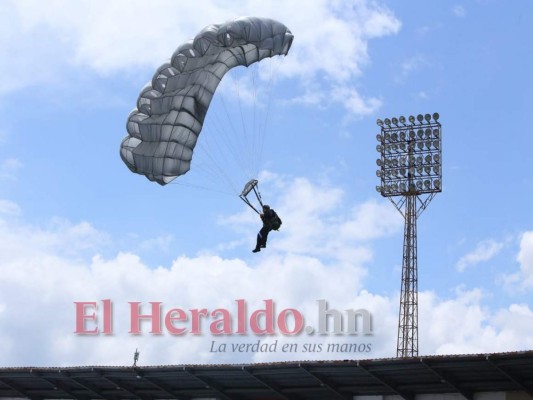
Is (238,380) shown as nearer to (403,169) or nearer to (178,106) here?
(178,106)

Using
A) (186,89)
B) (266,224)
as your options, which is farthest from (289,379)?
(186,89)

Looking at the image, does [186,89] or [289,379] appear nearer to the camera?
[186,89]

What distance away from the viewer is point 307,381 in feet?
136

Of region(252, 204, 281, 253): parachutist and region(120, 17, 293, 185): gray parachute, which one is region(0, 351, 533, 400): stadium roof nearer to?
region(252, 204, 281, 253): parachutist

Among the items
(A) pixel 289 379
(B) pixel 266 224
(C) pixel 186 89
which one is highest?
(C) pixel 186 89

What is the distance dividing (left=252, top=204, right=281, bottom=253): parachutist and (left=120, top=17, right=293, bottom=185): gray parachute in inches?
164

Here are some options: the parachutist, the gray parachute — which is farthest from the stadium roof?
the gray parachute

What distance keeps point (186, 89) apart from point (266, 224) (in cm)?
585

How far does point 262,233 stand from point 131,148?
687 cm

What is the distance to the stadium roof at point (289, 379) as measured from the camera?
3681 centimetres

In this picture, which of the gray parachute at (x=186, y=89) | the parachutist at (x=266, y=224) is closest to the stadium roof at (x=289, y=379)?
the parachutist at (x=266, y=224)

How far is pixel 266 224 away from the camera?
40.3 metres

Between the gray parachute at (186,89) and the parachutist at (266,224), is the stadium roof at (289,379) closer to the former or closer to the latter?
the parachutist at (266,224)

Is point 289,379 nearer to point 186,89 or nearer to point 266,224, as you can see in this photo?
Answer: point 266,224
